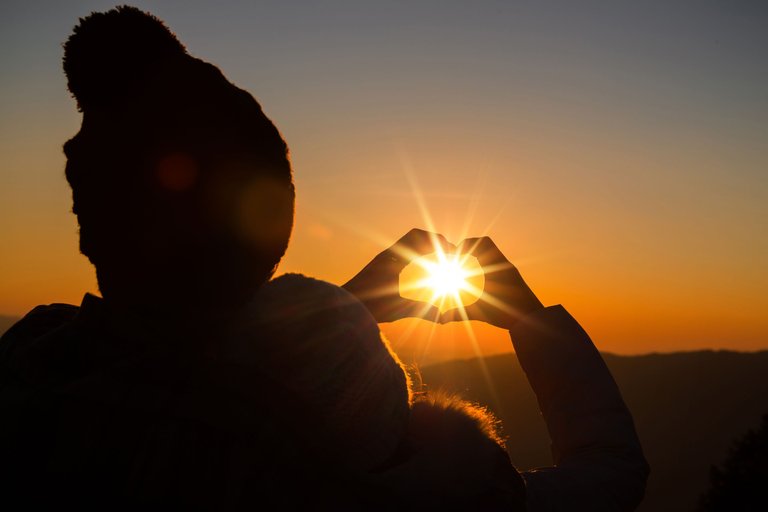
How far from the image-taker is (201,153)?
116 cm

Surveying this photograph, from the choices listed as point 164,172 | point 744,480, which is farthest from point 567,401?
point 744,480

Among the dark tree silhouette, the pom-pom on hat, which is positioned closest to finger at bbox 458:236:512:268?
the pom-pom on hat

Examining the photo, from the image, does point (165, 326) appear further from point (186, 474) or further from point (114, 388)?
point (186, 474)

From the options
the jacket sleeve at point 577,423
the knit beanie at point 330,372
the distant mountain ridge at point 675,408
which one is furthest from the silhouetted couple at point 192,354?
the distant mountain ridge at point 675,408

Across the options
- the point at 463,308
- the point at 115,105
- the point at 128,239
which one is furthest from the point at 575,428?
the point at 115,105

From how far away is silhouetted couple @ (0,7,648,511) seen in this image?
1134 mm

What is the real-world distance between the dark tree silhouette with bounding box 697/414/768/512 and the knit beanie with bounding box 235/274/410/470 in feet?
122

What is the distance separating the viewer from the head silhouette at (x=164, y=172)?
1157mm

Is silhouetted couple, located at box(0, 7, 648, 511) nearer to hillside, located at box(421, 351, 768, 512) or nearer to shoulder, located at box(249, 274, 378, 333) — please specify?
shoulder, located at box(249, 274, 378, 333)

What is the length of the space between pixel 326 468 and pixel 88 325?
58cm

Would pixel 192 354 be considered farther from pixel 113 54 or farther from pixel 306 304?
pixel 113 54

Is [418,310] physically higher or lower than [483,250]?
lower

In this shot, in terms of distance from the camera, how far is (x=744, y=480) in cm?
3191

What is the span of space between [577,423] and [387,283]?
671 millimetres
